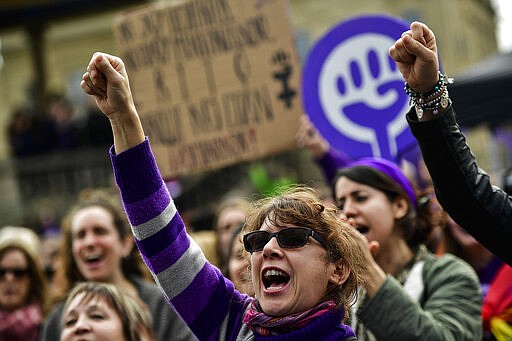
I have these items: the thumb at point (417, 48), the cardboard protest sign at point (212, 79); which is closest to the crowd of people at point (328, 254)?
the thumb at point (417, 48)

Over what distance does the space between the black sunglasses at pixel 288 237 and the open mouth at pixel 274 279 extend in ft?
0.24

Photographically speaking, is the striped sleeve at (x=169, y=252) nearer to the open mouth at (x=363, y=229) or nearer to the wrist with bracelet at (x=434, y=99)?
the wrist with bracelet at (x=434, y=99)

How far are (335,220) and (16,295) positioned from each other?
3057 millimetres

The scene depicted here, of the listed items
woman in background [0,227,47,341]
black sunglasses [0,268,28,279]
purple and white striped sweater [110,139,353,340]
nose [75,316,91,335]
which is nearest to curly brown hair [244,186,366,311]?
purple and white striped sweater [110,139,353,340]

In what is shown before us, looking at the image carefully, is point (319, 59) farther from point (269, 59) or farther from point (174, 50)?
point (174, 50)

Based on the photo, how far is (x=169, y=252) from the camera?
2.52m

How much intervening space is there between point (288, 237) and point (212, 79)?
3.08m

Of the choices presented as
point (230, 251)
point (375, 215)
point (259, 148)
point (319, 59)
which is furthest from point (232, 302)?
point (259, 148)

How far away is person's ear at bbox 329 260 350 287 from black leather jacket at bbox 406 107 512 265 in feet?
1.13

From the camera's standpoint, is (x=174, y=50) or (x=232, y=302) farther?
(x=174, y=50)

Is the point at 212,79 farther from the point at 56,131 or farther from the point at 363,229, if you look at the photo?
the point at 56,131

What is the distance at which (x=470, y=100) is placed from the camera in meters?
7.95

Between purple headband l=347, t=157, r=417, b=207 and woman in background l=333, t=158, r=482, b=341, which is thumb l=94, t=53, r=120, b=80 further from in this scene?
purple headband l=347, t=157, r=417, b=207

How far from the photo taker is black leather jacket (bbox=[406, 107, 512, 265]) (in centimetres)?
246
